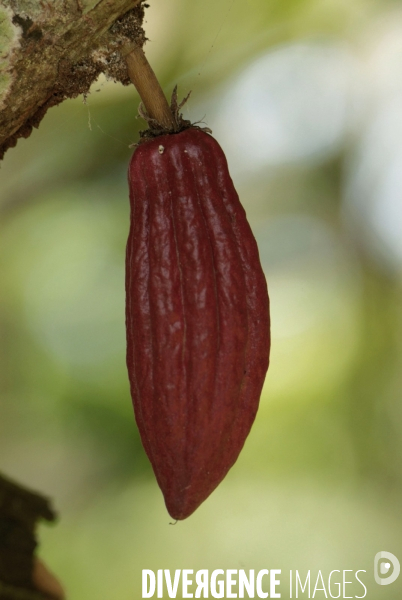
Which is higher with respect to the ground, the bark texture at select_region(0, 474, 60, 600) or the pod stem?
the pod stem

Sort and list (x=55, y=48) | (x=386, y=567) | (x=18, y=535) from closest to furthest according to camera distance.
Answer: (x=55, y=48) < (x=18, y=535) < (x=386, y=567)

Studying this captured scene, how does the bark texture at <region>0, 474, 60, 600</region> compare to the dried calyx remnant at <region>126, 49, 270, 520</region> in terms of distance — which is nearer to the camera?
the dried calyx remnant at <region>126, 49, 270, 520</region>

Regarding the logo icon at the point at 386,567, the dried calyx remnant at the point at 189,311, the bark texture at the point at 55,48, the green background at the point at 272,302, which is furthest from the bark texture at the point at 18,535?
the logo icon at the point at 386,567

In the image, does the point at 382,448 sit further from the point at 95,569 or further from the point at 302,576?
the point at 95,569

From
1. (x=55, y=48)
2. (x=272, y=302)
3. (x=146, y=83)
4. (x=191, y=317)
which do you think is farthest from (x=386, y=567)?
(x=55, y=48)

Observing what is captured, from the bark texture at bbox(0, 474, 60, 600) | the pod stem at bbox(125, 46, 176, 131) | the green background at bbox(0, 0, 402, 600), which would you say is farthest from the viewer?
the green background at bbox(0, 0, 402, 600)

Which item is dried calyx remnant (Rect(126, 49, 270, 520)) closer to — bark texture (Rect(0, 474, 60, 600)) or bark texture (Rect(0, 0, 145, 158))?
bark texture (Rect(0, 0, 145, 158))

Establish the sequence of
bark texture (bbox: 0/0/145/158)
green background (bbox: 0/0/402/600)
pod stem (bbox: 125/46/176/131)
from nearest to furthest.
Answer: bark texture (bbox: 0/0/145/158) < pod stem (bbox: 125/46/176/131) < green background (bbox: 0/0/402/600)

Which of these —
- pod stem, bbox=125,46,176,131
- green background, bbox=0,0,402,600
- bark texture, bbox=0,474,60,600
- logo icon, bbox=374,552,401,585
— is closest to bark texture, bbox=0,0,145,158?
pod stem, bbox=125,46,176,131

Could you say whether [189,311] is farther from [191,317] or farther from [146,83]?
[146,83]
